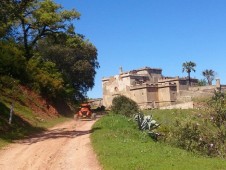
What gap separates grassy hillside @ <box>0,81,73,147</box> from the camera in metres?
21.8

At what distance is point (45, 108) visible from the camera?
36625 mm

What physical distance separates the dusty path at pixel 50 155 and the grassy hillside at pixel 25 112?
4.87ft

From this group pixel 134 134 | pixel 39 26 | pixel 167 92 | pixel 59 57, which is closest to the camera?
pixel 134 134

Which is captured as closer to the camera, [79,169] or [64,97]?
[79,169]

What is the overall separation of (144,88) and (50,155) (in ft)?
196

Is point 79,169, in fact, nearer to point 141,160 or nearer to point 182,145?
point 141,160

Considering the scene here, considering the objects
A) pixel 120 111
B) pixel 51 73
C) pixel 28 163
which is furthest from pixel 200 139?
pixel 51 73

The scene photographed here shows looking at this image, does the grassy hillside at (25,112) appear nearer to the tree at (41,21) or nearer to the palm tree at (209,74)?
the tree at (41,21)

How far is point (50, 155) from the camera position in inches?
588

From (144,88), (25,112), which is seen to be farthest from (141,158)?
(144,88)

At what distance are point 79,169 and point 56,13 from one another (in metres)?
31.9

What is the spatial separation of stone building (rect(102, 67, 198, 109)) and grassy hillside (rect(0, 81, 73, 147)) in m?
31.0

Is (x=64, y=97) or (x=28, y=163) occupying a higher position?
(x=64, y=97)

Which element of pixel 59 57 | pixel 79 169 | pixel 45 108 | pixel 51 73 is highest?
pixel 59 57
